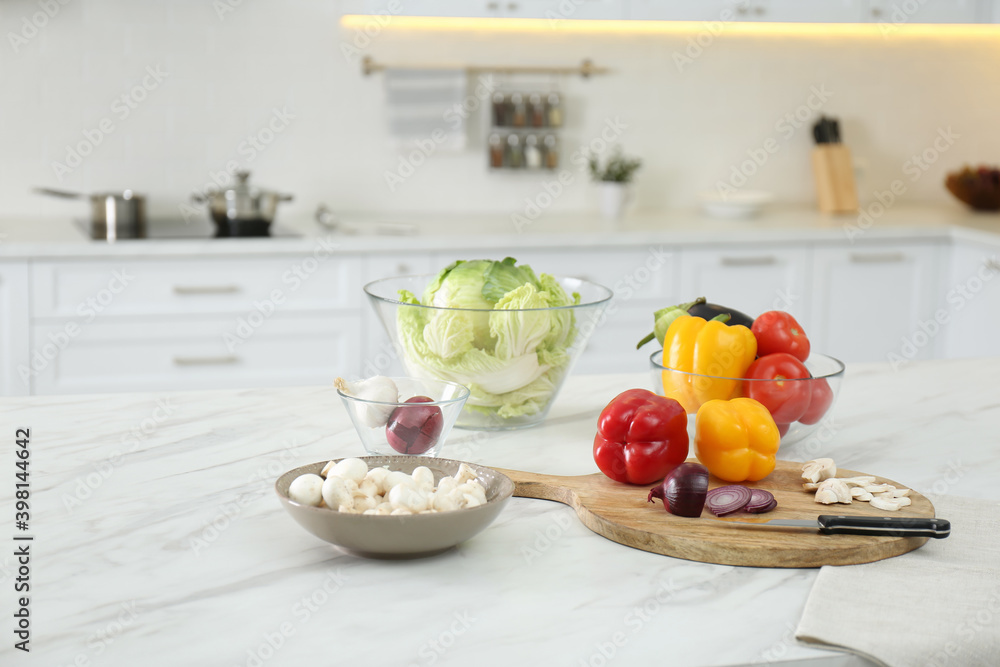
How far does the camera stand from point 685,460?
111 cm

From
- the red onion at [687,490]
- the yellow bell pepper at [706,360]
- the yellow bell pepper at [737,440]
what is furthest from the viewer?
the yellow bell pepper at [706,360]

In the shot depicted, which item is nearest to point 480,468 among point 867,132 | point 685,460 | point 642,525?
point 642,525

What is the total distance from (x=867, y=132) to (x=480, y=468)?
11.1ft

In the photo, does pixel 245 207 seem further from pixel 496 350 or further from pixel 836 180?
pixel 836 180

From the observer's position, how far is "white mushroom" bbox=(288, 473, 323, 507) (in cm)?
85

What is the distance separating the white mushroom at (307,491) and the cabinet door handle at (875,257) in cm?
270

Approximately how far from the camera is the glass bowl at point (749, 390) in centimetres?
112
